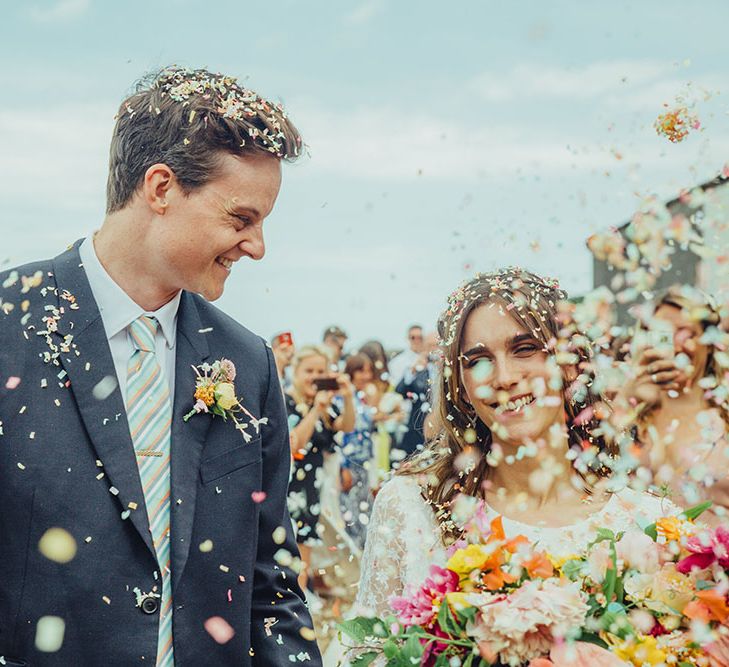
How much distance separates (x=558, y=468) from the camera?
3.20 meters

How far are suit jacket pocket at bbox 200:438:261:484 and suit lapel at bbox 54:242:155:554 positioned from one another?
0.75 ft

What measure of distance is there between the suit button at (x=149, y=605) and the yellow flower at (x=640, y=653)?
3.98ft

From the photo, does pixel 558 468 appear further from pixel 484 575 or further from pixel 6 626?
pixel 6 626

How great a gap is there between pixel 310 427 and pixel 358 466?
31.9 inches

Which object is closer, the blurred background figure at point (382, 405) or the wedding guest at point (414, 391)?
the wedding guest at point (414, 391)

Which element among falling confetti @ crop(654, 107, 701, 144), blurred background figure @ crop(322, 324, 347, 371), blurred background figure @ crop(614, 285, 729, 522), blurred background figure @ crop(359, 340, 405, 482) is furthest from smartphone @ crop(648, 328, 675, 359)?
blurred background figure @ crop(322, 324, 347, 371)

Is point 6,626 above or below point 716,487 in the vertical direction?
below

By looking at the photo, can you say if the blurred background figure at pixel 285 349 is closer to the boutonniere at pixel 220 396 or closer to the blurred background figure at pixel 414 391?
the blurred background figure at pixel 414 391

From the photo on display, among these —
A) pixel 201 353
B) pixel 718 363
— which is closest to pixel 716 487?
pixel 718 363

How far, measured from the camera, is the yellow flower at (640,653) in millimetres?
1917

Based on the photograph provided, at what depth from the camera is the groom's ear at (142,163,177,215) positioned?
281 centimetres

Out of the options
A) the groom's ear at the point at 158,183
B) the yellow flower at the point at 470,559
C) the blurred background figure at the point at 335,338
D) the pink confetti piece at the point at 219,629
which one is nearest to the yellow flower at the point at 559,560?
the yellow flower at the point at 470,559

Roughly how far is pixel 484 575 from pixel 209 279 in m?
1.15

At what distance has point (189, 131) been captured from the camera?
9.51 ft
